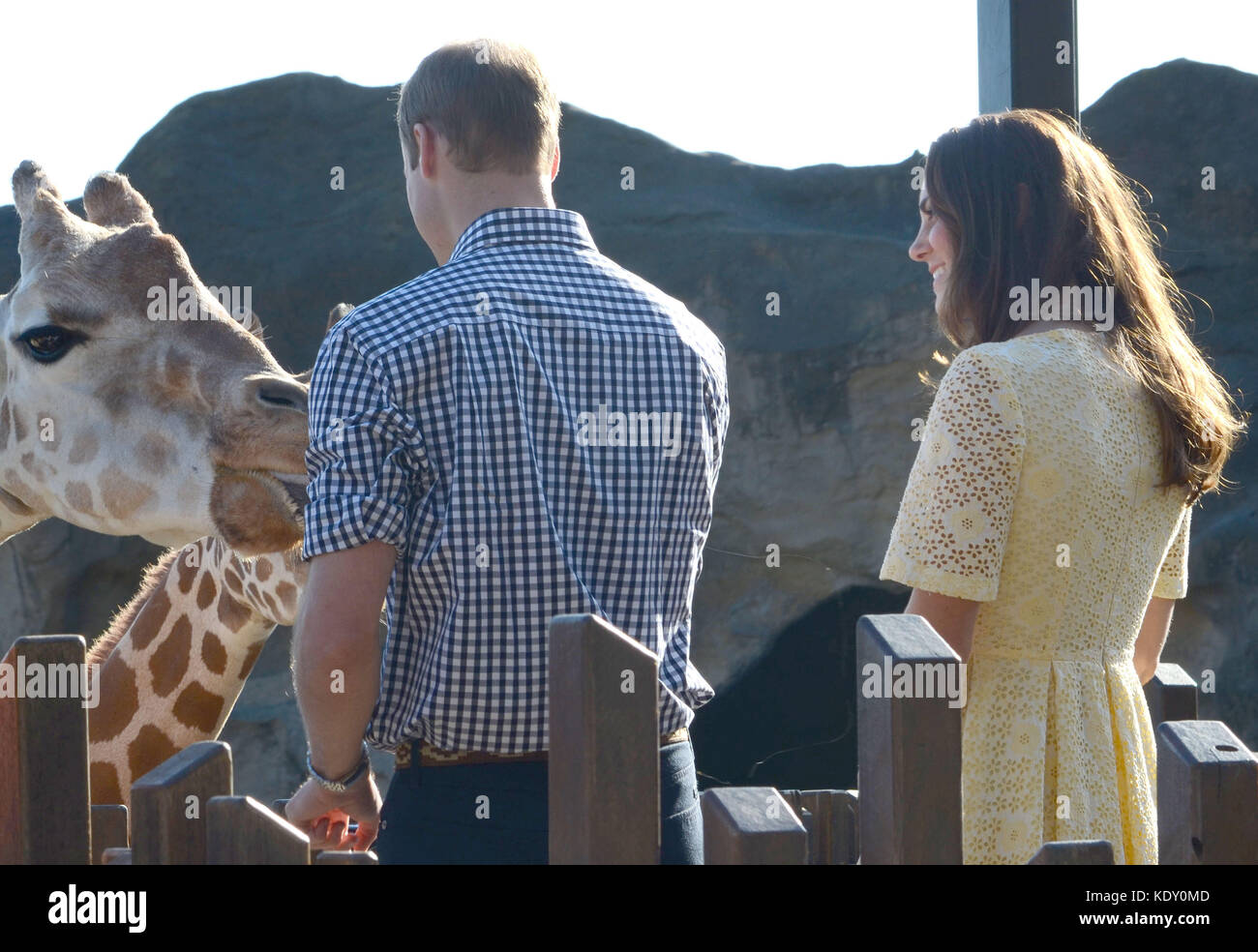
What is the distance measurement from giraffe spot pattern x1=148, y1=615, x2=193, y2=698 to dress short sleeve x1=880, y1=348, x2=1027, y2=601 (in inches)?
87.2

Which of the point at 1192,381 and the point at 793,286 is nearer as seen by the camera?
the point at 1192,381

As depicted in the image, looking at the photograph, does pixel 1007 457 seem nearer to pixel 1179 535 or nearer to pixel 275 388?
pixel 1179 535

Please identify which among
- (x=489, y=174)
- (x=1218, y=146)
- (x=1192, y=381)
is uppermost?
(x=1218, y=146)

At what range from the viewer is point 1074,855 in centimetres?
123

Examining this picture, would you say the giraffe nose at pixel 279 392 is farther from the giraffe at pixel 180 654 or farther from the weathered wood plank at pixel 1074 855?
the weathered wood plank at pixel 1074 855

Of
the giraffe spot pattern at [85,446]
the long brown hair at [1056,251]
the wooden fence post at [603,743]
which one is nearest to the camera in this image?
the wooden fence post at [603,743]

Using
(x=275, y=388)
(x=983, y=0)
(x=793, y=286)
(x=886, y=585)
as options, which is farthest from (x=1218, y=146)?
(x=275, y=388)

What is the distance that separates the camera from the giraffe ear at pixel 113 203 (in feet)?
10.1

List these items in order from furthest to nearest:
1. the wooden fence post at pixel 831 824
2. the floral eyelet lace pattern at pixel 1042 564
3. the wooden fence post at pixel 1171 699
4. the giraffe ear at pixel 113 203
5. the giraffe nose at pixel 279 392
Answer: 1. the giraffe ear at pixel 113 203
2. the giraffe nose at pixel 279 392
3. the wooden fence post at pixel 831 824
4. the wooden fence post at pixel 1171 699
5. the floral eyelet lace pattern at pixel 1042 564

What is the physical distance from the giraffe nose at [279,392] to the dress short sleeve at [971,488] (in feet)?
4.76

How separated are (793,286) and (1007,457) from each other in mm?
5698

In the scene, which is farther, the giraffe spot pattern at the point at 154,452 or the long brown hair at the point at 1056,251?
the giraffe spot pattern at the point at 154,452

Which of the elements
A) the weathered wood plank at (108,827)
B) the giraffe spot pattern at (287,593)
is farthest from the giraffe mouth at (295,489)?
the giraffe spot pattern at (287,593)
